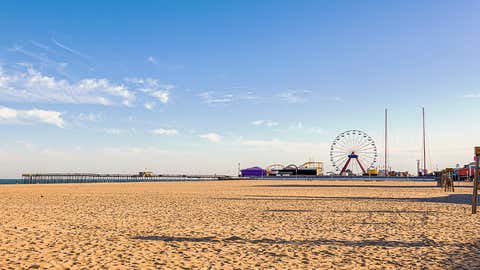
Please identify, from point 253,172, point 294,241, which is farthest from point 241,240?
point 253,172

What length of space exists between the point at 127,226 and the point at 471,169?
68960 mm

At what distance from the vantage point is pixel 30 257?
7.79m

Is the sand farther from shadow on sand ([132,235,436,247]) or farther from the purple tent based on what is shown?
the purple tent

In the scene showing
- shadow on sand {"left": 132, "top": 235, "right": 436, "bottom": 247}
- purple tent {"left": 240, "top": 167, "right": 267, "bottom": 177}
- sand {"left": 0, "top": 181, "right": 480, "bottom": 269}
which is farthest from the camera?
purple tent {"left": 240, "top": 167, "right": 267, "bottom": 177}

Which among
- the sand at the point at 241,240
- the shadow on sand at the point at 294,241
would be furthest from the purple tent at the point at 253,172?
the shadow on sand at the point at 294,241

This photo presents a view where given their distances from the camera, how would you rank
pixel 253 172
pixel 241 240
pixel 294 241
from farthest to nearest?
pixel 253 172
pixel 241 240
pixel 294 241

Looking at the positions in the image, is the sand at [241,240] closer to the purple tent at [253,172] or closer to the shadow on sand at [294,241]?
the shadow on sand at [294,241]

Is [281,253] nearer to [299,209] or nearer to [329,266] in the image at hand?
[329,266]

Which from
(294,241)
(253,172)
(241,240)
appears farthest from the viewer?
(253,172)

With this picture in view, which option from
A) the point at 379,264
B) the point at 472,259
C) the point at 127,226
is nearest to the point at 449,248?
the point at 472,259

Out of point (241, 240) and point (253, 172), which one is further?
point (253, 172)

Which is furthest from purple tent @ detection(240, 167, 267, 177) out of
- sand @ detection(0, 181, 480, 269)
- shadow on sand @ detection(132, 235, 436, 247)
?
shadow on sand @ detection(132, 235, 436, 247)

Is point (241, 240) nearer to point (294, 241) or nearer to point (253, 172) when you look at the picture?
point (294, 241)

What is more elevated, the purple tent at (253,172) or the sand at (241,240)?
the sand at (241,240)
